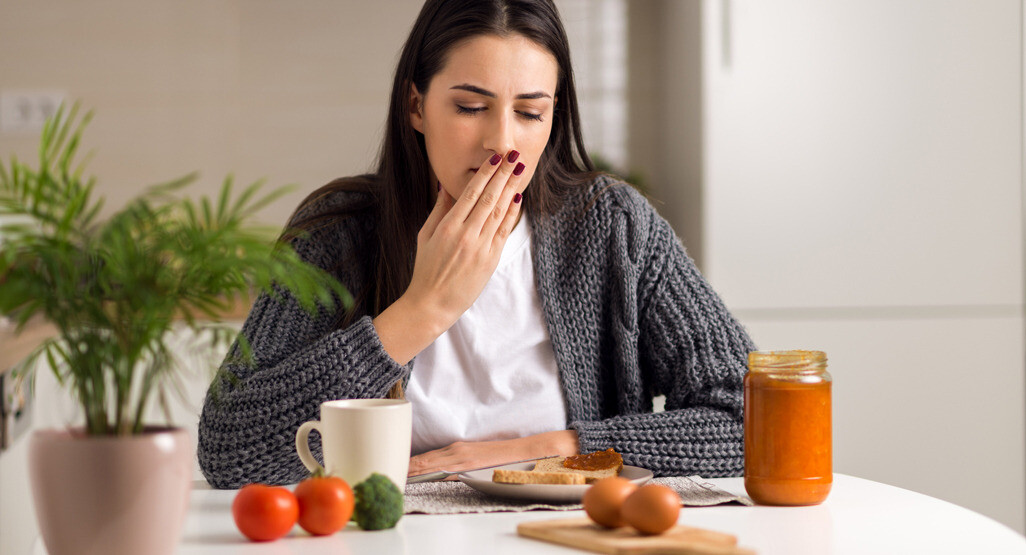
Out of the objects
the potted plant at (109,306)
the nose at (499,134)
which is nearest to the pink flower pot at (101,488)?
the potted plant at (109,306)

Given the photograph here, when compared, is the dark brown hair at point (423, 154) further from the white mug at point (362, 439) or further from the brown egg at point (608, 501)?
the brown egg at point (608, 501)

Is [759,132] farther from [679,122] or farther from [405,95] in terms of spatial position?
[405,95]

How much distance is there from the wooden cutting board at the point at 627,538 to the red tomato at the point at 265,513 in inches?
7.3

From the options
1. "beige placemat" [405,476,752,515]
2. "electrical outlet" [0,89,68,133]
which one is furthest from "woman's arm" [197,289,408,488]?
"electrical outlet" [0,89,68,133]

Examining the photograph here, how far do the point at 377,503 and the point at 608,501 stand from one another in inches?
7.5

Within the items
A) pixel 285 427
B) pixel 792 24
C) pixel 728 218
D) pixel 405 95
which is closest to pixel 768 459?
pixel 285 427

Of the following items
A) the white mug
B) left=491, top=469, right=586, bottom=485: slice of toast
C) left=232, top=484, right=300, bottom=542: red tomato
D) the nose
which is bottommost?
left=491, top=469, right=586, bottom=485: slice of toast

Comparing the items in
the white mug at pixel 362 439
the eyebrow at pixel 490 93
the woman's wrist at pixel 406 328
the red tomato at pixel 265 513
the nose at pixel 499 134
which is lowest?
the red tomato at pixel 265 513

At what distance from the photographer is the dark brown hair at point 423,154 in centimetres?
133

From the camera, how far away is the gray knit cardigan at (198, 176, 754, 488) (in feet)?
3.63

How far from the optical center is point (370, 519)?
0.79 meters

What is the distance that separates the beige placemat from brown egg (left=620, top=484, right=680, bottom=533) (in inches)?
6.0

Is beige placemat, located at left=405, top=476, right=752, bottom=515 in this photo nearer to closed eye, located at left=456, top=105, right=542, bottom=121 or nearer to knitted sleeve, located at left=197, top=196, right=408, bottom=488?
knitted sleeve, located at left=197, top=196, right=408, bottom=488

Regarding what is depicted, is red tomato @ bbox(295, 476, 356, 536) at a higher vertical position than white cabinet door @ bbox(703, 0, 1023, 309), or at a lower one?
lower
